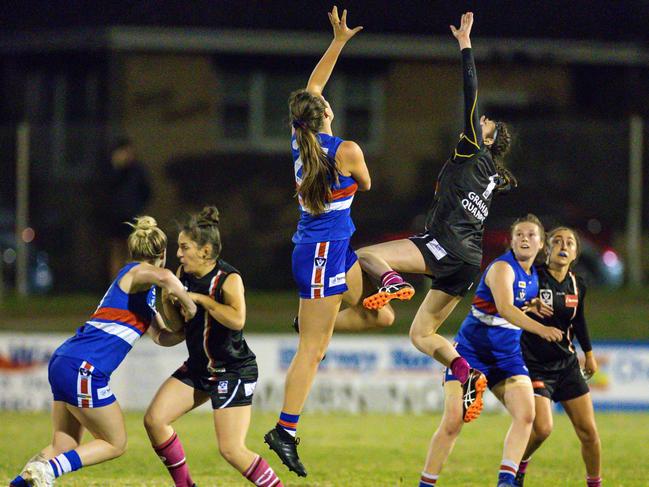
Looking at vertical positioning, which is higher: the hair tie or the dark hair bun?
the hair tie

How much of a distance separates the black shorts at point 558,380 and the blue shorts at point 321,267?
1.86 meters

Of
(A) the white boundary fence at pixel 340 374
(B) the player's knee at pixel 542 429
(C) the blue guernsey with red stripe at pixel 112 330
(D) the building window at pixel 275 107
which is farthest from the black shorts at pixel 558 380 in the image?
(D) the building window at pixel 275 107

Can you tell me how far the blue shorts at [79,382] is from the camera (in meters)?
8.16

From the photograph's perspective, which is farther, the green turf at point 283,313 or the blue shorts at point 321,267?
the green turf at point 283,313

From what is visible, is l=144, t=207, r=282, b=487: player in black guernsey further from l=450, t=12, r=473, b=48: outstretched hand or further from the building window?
the building window

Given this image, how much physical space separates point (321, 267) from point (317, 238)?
19cm

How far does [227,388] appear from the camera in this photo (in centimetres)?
826

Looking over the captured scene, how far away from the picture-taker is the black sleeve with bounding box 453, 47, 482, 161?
28.4 ft

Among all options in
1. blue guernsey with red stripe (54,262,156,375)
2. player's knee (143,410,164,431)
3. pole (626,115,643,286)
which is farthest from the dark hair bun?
pole (626,115,643,286)

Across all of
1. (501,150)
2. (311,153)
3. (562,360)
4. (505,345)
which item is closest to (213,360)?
(311,153)

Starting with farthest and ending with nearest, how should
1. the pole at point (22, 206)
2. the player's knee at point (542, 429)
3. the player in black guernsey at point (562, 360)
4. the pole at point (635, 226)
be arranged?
the pole at point (635, 226) < the pole at point (22, 206) < the player in black guernsey at point (562, 360) < the player's knee at point (542, 429)

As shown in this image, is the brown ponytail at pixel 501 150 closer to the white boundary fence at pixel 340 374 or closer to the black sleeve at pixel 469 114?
the black sleeve at pixel 469 114

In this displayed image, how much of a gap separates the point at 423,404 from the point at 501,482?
8.12m

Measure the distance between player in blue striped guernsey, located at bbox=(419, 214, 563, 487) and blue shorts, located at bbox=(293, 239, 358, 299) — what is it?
45.5 inches
